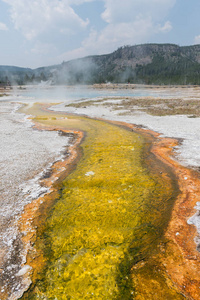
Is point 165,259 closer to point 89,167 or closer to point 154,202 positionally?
point 154,202

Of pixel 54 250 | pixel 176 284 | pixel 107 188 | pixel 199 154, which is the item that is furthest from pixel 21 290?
pixel 199 154

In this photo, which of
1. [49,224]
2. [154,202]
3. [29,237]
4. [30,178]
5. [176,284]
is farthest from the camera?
[30,178]

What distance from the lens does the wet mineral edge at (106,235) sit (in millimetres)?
4086

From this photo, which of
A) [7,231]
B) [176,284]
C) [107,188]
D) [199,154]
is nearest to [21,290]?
[7,231]

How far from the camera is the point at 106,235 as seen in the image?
5.43m

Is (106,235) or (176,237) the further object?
(106,235)

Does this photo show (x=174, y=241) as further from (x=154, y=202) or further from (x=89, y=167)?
(x=89, y=167)

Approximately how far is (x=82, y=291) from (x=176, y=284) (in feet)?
6.66

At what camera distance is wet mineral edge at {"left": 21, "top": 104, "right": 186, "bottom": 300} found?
13.4 feet

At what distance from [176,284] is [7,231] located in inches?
188

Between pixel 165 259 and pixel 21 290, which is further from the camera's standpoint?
pixel 165 259

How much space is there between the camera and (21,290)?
4062 millimetres

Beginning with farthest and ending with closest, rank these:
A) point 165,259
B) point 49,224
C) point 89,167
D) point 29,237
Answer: point 89,167
point 49,224
point 29,237
point 165,259

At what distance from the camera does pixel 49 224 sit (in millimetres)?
6035
